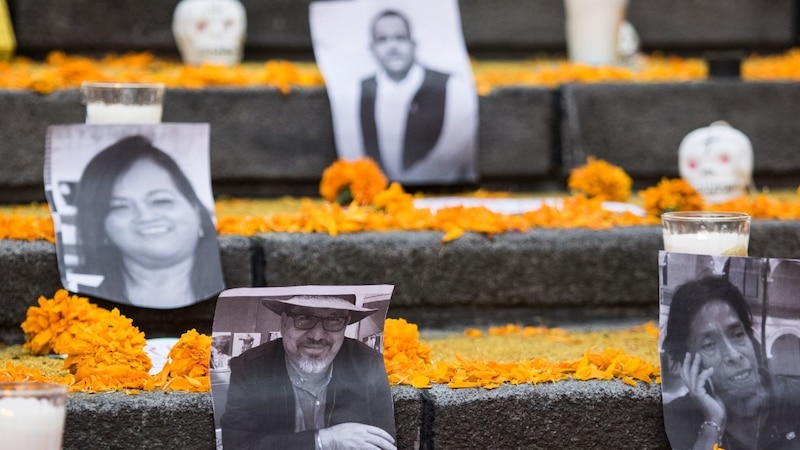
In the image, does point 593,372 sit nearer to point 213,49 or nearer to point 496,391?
point 496,391

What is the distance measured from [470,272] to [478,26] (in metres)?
1.52

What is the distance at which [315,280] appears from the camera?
7.48 feet

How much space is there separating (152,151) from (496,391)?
0.82 metres

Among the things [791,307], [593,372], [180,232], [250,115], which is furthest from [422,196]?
[791,307]

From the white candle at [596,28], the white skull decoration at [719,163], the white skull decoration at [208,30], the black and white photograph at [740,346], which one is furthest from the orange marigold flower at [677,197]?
the white skull decoration at [208,30]

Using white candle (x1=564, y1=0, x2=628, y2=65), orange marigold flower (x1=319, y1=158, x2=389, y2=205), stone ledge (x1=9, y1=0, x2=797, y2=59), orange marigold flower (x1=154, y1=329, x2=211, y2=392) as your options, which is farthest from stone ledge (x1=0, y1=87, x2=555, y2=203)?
orange marigold flower (x1=154, y1=329, x2=211, y2=392)

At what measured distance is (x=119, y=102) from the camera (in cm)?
217

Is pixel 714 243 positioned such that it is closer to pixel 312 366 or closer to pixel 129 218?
pixel 312 366

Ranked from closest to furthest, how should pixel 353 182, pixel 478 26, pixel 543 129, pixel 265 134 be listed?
pixel 353 182, pixel 265 134, pixel 543 129, pixel 478 26

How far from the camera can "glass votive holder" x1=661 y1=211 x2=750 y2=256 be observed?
6.07 feet

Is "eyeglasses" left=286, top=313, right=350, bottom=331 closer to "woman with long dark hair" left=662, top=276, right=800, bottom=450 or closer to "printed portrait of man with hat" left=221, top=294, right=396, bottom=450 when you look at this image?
"printed portrait of man with hat" left=221, top=294, right=396, bottom=450

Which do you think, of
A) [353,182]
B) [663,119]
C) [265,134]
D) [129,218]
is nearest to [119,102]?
[129,218]

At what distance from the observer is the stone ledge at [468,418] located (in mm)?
1731

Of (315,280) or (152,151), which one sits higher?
(152,151)
